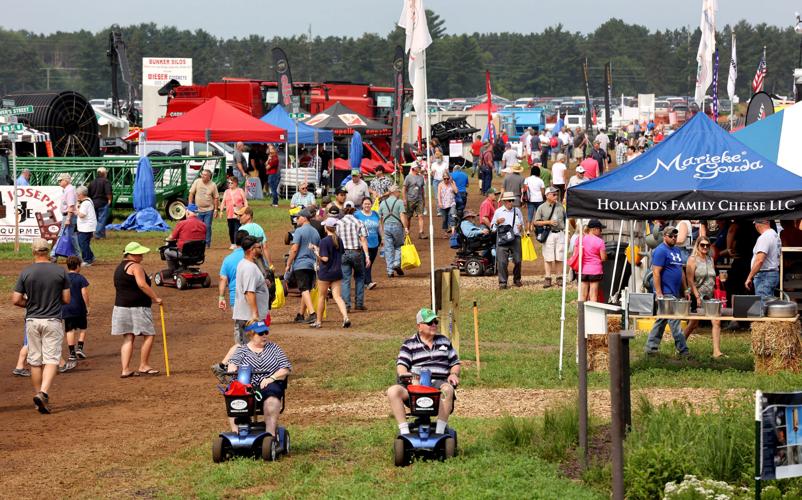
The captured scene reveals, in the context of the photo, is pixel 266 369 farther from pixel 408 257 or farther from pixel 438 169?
pixel 438 169

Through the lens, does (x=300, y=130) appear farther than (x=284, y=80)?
No

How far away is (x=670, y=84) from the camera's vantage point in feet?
573

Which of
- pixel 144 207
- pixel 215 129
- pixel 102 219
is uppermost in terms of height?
pixel 215 129

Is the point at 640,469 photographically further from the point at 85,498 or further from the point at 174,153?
the point at 174,153

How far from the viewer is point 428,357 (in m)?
11.6

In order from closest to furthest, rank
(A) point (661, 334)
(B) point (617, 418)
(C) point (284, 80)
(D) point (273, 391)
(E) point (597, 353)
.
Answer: (B) point (617, 418), (D) point (273, 391), (E) point (597, 353), (A) point (661, 334), (C) point (284, 80)

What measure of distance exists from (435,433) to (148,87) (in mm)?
62030

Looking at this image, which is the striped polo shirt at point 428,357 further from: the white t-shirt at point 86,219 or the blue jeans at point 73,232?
the white t-shirt at point 86,219

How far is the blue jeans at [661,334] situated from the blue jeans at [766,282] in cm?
128

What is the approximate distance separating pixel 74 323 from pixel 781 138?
395 inches

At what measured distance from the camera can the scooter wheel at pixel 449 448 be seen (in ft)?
36.8

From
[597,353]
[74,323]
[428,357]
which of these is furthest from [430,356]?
[74,323]

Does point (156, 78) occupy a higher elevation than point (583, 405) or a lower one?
higher

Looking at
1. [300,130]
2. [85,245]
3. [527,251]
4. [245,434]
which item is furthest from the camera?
[300,130]
